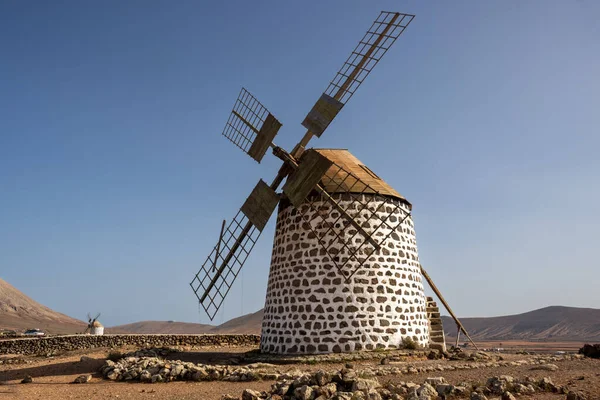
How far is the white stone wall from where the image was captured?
583 inches

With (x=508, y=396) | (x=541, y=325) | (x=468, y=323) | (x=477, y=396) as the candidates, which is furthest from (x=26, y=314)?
(x=541, y=325)

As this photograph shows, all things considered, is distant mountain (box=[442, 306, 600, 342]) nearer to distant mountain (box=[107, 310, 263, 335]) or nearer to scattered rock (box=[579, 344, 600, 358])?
distant mountain (box=[107, 310, 263, 335])

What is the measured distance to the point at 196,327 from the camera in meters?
120

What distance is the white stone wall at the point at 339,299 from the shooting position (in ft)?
48.5

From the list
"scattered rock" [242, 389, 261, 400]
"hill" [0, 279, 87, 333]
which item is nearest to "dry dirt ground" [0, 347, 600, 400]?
"scattered rock" [242, 389, 261, 400]

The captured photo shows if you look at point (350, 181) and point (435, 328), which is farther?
point (435, 328)

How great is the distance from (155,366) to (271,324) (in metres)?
4.50

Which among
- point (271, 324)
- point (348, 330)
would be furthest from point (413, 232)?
point (271, 324)

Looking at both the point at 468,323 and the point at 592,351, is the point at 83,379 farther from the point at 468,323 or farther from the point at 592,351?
the point at 468,323

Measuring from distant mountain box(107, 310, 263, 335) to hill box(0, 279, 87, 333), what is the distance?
9217mm

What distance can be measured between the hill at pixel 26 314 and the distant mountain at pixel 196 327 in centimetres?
922

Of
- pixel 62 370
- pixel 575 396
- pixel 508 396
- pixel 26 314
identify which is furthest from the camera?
pixel 26 314

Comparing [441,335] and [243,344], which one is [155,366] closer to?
[441,335]

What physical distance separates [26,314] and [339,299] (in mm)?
90824
